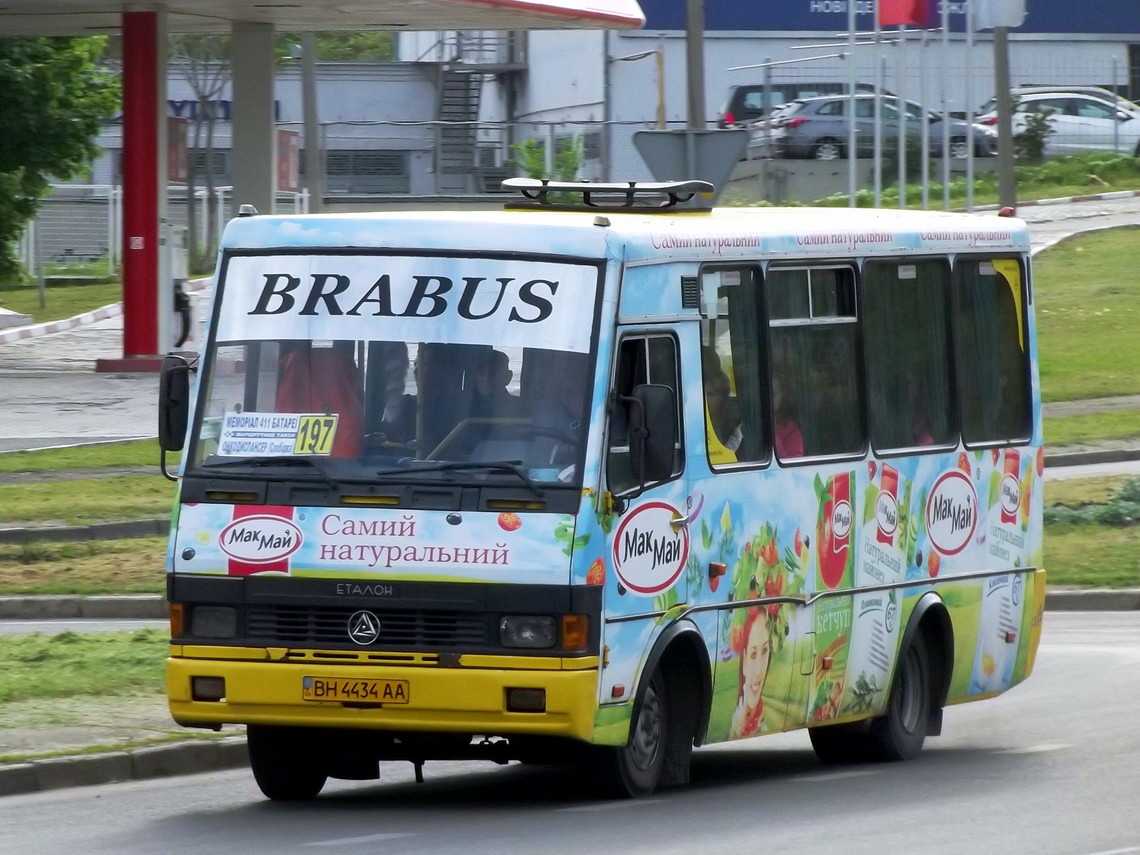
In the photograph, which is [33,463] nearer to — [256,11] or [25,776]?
[256,11]

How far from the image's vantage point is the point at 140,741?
1073 centimetres

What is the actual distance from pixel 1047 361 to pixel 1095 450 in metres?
7.17

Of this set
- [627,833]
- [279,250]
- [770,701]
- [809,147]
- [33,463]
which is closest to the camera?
[627,833]

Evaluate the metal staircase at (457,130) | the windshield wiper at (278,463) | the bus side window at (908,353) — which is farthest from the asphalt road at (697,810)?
the metal staircase at (457,130)

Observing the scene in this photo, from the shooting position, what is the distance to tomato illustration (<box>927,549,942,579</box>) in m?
11.7

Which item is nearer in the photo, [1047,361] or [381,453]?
[381,453]

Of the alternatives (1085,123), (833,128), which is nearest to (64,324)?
(833,128)

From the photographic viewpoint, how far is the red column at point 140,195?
3275 cm

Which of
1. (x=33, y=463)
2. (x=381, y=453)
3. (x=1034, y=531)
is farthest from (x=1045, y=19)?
(x=381, y=453)

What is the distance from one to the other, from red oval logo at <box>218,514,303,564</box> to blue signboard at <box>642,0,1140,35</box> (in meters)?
51.9

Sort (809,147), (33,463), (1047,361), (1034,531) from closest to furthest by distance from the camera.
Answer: (1034,531) → (33,463) → (1047,361) → (809,147)

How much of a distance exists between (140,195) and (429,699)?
25280 millimetres

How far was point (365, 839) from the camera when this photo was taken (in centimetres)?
852

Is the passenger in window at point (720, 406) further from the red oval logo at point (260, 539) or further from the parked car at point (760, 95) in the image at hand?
the parked car at point (760, 95)
